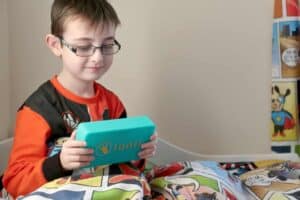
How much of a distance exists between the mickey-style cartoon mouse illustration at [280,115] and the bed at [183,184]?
91mm

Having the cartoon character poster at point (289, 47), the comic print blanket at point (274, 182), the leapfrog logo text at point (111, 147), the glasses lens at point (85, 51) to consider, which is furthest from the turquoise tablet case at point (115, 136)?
the cartoon character poster at point (289, 47)

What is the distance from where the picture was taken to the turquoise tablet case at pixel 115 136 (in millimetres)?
735

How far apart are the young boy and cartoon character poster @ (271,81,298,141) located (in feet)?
2.02

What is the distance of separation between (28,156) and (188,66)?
0.64 m

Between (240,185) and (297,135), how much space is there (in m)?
0.45

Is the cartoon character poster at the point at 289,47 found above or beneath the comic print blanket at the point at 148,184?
above

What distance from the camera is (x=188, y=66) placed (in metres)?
1.37

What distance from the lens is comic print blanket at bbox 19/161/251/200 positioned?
2.40ft

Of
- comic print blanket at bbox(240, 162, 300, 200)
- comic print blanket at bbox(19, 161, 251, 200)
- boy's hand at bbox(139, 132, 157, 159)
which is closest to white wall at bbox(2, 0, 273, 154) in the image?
comic print blanket at bbox(240, 162, 300, 200)

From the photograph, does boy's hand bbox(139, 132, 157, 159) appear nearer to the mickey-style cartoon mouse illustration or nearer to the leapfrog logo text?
the leapfrog logo text

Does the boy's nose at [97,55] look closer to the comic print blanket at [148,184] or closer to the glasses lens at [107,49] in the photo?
the glasses lens at [107,49]

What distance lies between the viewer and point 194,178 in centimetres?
91

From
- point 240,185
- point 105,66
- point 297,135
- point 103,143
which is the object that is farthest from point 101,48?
point 297,135

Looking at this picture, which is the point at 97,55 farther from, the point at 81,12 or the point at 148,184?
the point at 148,184
